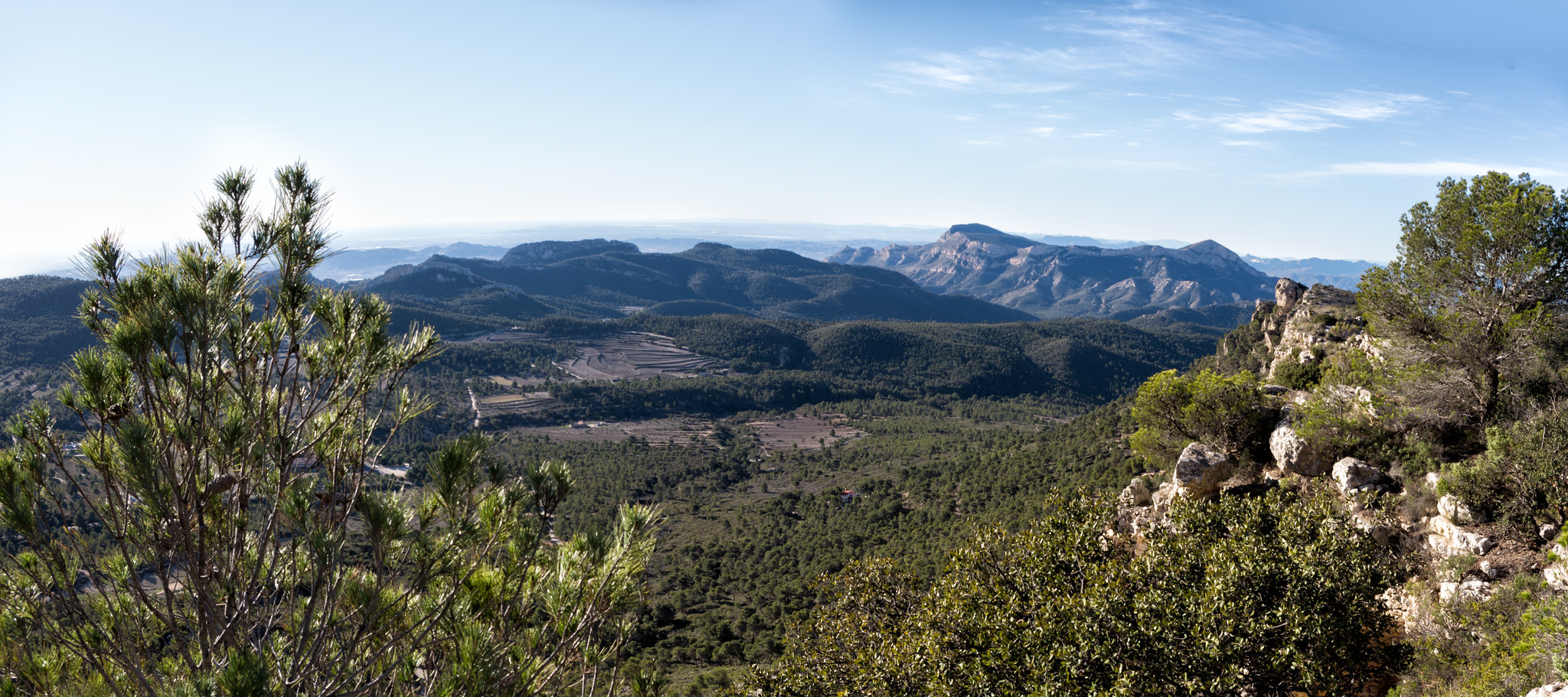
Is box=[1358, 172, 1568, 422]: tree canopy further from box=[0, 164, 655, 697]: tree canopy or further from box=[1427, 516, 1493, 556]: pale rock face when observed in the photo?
box=[0, 164, 655, 697]: tree canopy

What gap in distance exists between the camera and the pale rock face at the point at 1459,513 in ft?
42.0

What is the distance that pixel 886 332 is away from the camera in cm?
16750

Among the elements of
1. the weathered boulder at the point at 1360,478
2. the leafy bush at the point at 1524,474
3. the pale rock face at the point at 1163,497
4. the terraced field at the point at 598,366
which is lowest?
the terraced field at the point at 598,366

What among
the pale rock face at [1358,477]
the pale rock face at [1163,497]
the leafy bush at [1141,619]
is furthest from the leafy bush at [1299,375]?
the leafy bush at [1141,619]

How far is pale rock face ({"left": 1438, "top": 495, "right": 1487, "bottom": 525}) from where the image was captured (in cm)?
1281

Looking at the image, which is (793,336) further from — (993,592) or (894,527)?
(993,592)

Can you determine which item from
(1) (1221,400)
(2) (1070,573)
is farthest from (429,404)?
(1) (1221,400)

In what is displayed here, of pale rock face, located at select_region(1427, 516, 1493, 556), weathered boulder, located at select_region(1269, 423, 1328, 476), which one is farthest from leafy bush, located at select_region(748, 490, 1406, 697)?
weathered boulder, located at select_region(1269, 423, 1328, 476)

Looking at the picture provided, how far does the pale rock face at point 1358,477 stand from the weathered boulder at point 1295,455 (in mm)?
884

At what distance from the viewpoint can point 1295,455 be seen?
17281mm

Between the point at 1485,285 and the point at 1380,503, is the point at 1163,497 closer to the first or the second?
the point at 1380,503

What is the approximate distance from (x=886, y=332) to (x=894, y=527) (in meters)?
123

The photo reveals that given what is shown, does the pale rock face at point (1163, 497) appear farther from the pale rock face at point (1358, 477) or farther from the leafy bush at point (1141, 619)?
the leafy bush at point (1141, 619)

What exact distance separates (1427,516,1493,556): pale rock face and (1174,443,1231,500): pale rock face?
16.7ft
